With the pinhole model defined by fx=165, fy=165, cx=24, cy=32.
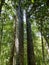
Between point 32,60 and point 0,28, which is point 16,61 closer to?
point 32,60

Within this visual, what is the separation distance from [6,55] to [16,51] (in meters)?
5.99

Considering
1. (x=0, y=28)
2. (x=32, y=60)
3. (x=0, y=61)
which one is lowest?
(x=0, y=61)

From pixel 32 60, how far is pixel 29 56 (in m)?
0.25

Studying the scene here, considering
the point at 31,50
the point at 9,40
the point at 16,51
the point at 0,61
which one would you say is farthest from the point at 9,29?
the point at 16,51

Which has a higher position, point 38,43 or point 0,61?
point 38,43

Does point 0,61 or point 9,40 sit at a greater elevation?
point 9,40

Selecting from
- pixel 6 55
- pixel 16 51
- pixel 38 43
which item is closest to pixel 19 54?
pixel 16 51

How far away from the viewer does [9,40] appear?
12.3 metres

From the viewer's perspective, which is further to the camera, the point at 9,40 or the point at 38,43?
the point at 38,43

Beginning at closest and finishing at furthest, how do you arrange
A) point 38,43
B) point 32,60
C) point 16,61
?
point 16,61 < point 32,60 < point 38,43

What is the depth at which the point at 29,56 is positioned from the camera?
296 inches

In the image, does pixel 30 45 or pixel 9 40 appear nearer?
pixel 30 45

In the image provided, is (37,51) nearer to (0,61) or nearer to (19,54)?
(0,61)

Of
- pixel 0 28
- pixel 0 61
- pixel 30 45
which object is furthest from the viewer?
pixel 0 61
